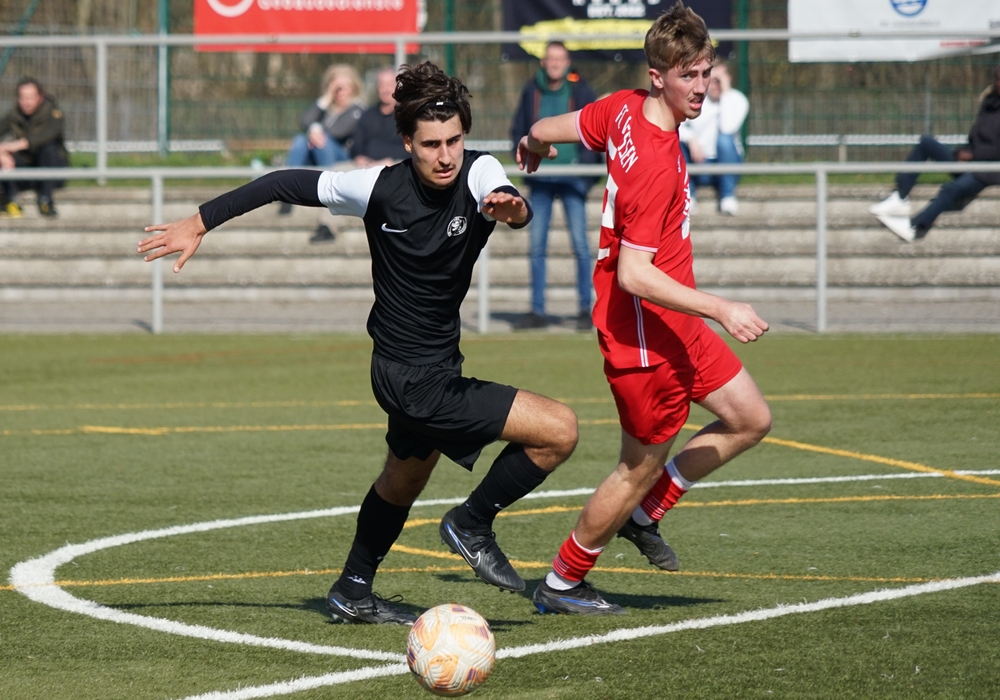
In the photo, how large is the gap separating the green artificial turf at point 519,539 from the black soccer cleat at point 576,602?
72 millimetres

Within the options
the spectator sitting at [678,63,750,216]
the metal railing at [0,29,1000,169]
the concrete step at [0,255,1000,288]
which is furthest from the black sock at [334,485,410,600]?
the spectator sitting at [678,63,750,216]

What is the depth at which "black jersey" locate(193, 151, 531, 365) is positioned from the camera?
483 centimetres

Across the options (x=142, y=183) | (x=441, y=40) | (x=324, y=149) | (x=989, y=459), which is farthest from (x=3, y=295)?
(x=989, y=459)

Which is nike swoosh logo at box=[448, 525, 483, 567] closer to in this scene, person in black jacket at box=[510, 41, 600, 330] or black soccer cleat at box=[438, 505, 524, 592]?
black soccer cleat at box=[438, 505, 524, 592]

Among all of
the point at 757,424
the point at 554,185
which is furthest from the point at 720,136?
the point at 757,424

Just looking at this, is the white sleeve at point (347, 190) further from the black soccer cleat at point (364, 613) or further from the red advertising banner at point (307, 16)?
the red advertising banner at point (307, 16)

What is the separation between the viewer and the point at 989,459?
779cm

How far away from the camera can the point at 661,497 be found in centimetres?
549

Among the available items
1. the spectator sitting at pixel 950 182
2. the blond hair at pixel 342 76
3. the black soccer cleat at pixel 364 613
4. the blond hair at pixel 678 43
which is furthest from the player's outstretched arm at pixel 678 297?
the blond hair at pixel 342 76

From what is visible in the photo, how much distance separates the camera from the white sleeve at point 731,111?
15.1m

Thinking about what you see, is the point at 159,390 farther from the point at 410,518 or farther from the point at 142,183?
the point at 142,183

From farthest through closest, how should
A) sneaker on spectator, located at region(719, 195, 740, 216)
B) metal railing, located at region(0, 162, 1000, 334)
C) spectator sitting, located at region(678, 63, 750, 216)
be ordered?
sneaker on spectator, located at region(719, 195, 740, 216)
spectator sitting, located at region(678, 63, 750, 216)
metal railing, located at region(0, 162, 1000, 334)

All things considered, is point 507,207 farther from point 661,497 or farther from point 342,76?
point 342,76

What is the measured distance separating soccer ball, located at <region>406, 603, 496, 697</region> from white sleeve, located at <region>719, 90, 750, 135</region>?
11513 millimetres
